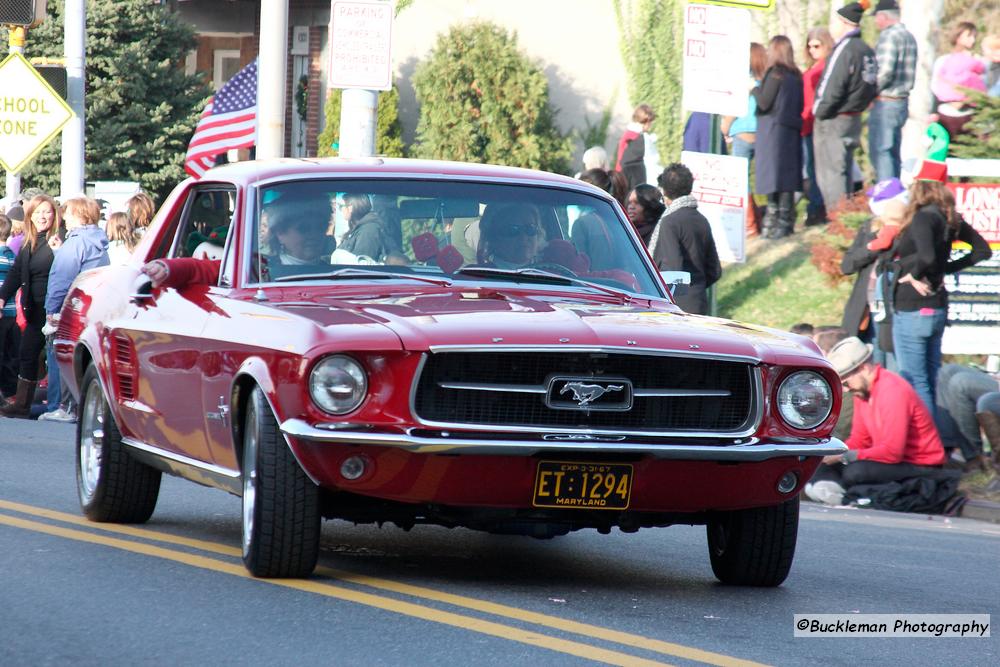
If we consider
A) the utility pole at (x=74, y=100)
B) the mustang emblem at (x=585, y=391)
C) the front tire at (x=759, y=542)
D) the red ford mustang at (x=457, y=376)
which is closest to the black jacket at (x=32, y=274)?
the utility pole at (x=74, y=100)

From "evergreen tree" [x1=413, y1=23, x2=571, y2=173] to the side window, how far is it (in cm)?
1721

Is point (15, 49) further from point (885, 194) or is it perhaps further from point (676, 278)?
point (676, 278)

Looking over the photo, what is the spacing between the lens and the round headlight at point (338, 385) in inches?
256

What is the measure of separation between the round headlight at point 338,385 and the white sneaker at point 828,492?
6.69 m

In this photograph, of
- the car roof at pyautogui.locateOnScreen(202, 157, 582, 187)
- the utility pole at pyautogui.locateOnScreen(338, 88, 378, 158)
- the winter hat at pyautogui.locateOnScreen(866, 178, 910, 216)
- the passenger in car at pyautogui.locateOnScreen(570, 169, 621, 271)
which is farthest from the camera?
the utility pole at pyautogui.locateOnScreen(338, 88, 378, 158)

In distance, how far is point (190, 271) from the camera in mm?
7973

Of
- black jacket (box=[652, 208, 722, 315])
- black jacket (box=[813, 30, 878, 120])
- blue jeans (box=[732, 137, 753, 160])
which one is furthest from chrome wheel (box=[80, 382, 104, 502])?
blue jeans (box=[732, 137, 753, 160])

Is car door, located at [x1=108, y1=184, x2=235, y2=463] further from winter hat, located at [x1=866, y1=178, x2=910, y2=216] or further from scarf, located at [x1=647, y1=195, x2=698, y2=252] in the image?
winter hat, located at [x1=866, y1=178, x2=910, y2=216]

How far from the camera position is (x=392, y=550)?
8172 millimetres

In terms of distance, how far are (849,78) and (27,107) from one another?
881 centimetres

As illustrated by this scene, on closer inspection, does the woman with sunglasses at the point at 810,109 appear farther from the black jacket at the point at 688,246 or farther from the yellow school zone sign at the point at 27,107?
the yellow school zone sign at the point at 27,107

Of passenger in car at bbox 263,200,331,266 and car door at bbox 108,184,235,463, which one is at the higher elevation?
passenger in car at bbox 263,200,331,266

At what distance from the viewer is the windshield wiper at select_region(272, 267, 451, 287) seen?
297 inches

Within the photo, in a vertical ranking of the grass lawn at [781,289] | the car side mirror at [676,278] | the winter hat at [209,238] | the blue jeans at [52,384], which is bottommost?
the blue jeans at [52,384]
